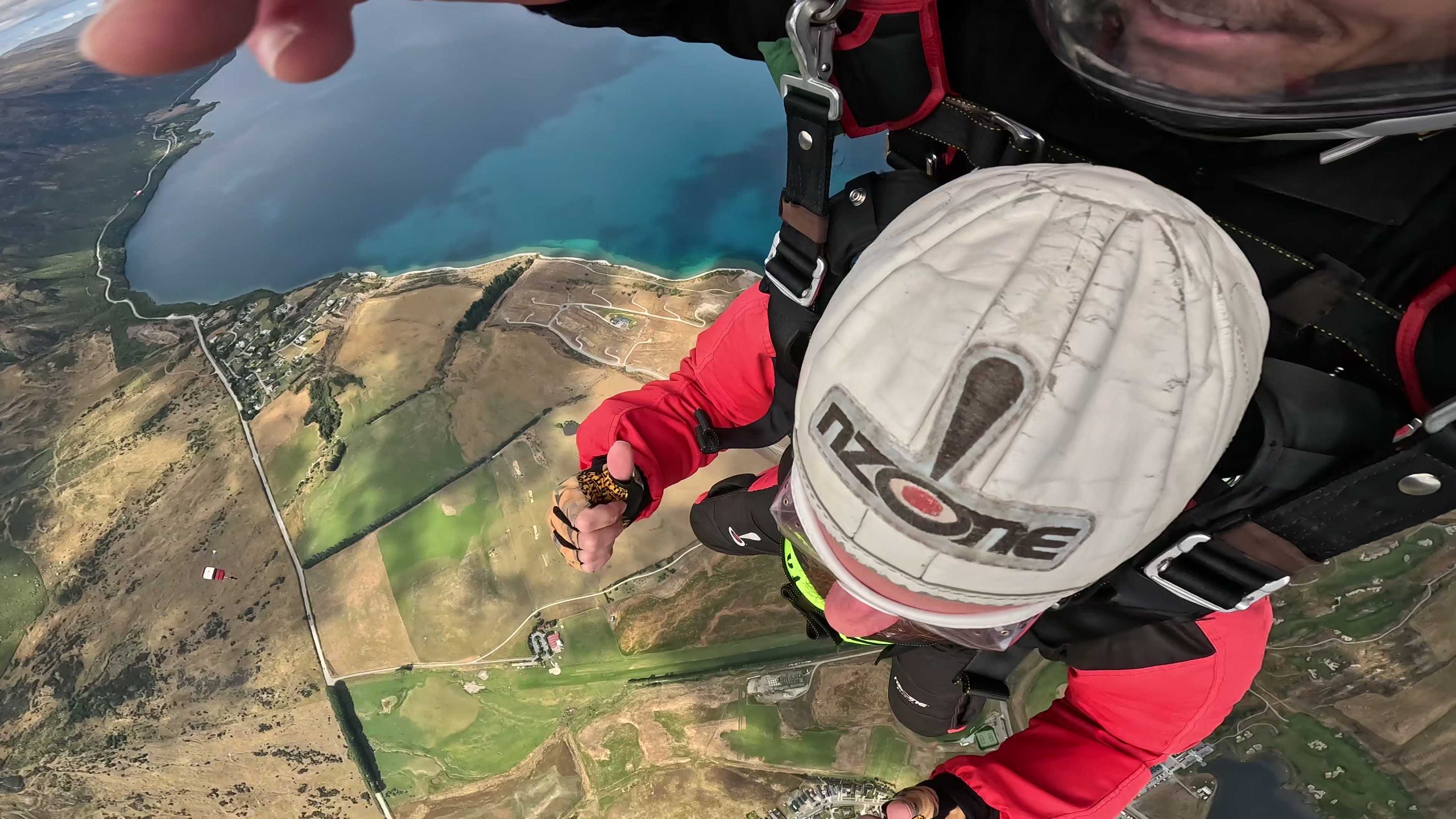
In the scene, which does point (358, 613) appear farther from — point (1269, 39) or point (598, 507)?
point (1269, 39)

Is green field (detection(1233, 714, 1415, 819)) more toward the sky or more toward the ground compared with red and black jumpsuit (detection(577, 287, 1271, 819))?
more toward the ground

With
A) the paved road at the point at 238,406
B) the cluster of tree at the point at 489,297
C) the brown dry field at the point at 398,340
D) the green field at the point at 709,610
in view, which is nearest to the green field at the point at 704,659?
the green field at the point at 709,610

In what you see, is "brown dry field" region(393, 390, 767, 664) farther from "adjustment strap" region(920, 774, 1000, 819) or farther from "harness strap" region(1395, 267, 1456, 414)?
"harness strap" region(1395, 267, 1456, 414)

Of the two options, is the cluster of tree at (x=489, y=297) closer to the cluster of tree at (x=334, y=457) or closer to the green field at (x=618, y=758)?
the cluster of tree at (x=334, y=457)

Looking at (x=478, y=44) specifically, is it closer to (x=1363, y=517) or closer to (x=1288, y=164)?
(x=1288, y=164)

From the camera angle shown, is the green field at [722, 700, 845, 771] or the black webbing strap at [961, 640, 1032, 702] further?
the green field at [722, 700, 845, 771]

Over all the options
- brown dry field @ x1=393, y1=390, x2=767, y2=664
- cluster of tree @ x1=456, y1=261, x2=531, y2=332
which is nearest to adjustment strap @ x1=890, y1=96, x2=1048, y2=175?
brown dry field @ x1=393, y1=390, x2=767, y2=664

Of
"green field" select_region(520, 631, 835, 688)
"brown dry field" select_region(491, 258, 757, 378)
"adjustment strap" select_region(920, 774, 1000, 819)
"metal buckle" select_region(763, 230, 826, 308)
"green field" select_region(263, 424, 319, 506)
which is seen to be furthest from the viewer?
"brown dry field" select_region(491, 258, 757, 378)
